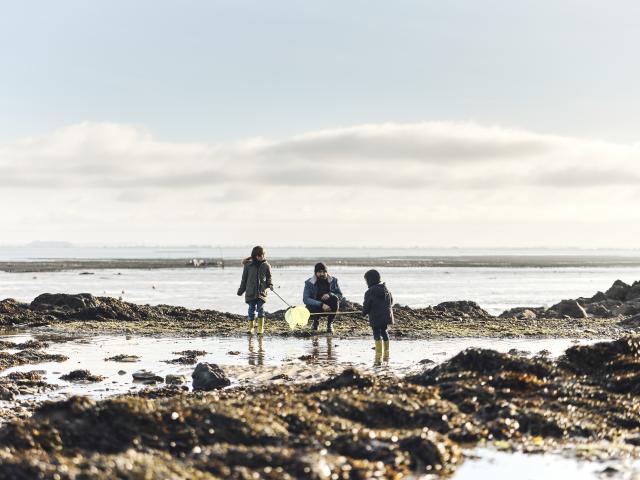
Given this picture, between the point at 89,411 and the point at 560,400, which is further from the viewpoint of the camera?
the point at 560,400

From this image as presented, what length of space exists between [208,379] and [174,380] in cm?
87

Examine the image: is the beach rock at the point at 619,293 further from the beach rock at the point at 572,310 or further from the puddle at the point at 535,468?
the puddle at the point at 535,468

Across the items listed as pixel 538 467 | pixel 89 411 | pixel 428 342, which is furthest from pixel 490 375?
pixel 428 342

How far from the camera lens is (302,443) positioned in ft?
23.2

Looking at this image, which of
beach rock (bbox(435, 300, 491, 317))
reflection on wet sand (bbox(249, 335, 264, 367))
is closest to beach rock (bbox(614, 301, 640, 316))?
beach rock (bbox(435, 300, 491, 317))

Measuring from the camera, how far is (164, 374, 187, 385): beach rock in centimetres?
1203

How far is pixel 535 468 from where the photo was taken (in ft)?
23.1

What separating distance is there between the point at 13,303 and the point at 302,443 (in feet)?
66.1

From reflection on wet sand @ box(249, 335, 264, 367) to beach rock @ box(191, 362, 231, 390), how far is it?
2.32 meters

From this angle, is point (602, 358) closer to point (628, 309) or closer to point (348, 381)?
point (348, 381)

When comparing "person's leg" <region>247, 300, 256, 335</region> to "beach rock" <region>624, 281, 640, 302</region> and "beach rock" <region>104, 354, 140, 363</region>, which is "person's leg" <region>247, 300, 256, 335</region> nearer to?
"beach rock" <region>104, 354, 140, 363</region>

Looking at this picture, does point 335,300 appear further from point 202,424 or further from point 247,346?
point 202,424

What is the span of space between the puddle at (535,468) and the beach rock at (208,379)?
520 cm

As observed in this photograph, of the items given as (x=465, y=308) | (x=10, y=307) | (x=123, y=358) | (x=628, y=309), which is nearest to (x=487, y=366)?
(x=123, y=358)
